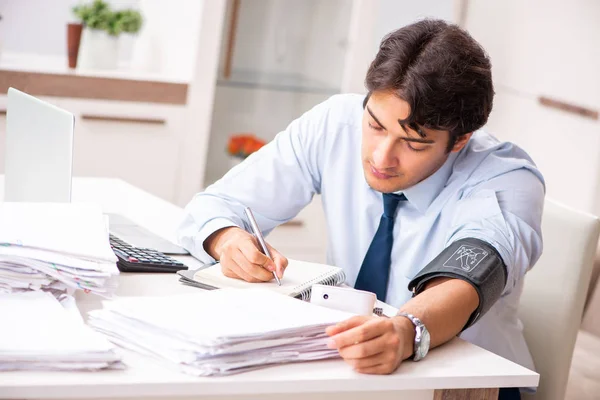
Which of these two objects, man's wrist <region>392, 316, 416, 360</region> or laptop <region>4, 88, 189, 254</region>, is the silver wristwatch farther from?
laptop <region>4, 88, 189, 254</region>

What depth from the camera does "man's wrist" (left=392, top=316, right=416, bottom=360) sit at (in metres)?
1.28

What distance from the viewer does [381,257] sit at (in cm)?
181

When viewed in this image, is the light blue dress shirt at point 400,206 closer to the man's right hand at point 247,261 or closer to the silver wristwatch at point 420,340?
the man's right hand at point 247,261

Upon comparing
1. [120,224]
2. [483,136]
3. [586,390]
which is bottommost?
[586,390]

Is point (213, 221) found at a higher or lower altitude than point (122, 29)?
lower

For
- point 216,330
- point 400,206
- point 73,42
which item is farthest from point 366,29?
point 216,330

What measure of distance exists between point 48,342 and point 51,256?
0.83 feet

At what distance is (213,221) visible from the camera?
175cm

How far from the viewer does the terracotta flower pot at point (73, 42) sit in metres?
3.39

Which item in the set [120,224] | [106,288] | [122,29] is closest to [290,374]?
[106,288]

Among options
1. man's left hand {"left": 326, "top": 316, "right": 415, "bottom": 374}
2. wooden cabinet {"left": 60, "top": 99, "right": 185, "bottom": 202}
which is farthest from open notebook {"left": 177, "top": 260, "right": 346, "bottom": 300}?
wooden cabinet {"left": 60, "top": 99, "right": 185, "bottom": 202}

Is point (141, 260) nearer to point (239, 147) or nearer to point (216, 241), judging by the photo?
point (216, 241)

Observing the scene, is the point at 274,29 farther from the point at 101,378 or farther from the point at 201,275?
the point at 101,378

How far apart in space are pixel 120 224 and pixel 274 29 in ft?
6.59
